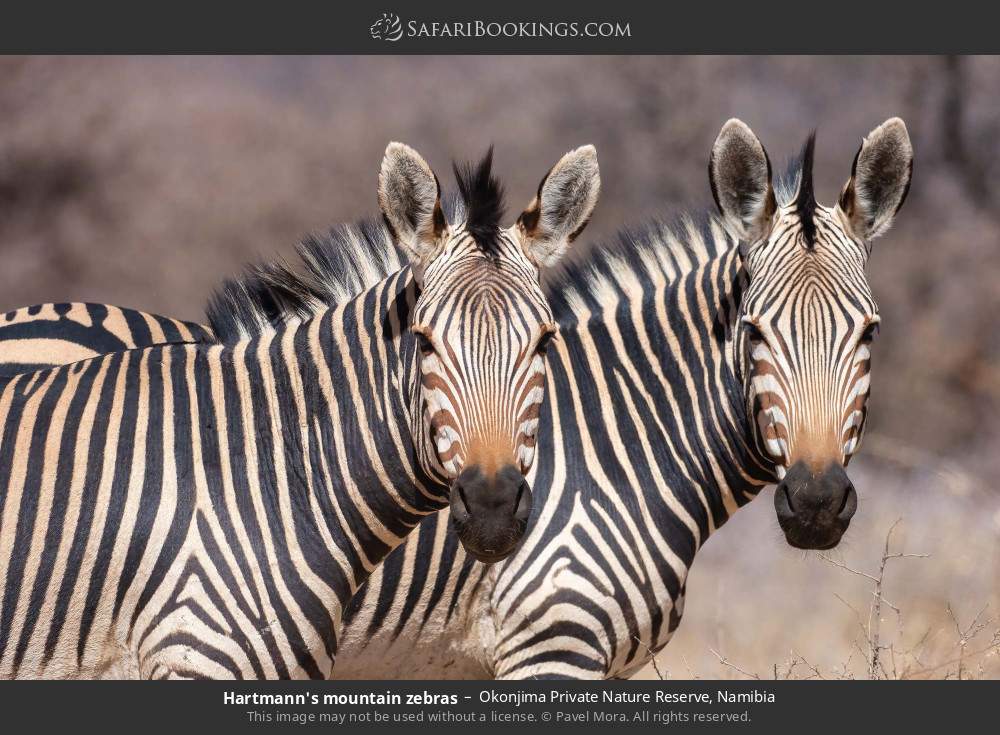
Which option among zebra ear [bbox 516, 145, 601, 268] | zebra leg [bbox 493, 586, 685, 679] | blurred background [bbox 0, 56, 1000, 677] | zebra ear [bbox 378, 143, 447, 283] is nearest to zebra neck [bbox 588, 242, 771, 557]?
zebra leg [bbox 493, 586, 685, 679]

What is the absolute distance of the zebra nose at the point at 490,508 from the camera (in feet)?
13.5

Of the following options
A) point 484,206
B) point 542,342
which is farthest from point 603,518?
point 484,206

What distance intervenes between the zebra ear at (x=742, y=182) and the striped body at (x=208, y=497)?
1.60 meters

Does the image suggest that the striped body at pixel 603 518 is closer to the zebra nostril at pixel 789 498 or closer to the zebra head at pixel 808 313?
the zebra head at pixel 808 313

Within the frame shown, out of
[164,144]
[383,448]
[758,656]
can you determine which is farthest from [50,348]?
[164,144]

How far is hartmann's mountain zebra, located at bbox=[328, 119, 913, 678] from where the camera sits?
4.86 metres

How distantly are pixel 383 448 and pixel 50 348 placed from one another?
283cm

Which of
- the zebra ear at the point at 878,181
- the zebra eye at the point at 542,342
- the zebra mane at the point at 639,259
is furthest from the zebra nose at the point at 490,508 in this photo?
the zebra ear at the point at 878,181

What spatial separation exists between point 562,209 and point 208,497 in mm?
1885

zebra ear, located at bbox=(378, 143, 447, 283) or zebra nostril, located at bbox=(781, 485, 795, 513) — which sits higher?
zebra ear, located at bbox=(378, 143, 447, 283)

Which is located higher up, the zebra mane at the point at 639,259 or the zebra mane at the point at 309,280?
the zebra mane at the point at 639,259

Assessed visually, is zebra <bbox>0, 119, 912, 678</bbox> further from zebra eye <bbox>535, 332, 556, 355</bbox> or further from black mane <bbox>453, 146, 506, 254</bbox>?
black mane <bbox>453, 146, 506, 254</bbox>

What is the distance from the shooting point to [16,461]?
14.6ft

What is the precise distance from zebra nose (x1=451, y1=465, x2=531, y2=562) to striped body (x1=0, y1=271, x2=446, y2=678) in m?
0.57
